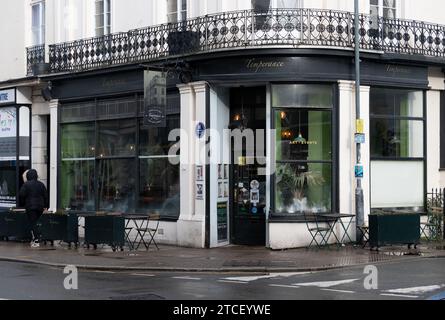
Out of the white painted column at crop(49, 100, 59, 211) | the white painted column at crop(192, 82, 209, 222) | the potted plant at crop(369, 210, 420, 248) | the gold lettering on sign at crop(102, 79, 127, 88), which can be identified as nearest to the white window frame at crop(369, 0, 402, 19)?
the white painted column at crop(192, 82, 209, 222)

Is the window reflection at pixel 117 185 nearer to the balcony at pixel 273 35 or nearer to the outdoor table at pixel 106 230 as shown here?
the balcony at pixel 273 35

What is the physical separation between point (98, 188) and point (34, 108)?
4.57 meters

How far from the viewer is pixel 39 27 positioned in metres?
25.3

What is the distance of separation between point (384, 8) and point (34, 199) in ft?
35.4

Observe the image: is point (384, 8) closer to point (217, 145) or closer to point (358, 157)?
point (358, 157)

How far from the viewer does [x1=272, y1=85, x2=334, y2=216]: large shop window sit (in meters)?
18.7

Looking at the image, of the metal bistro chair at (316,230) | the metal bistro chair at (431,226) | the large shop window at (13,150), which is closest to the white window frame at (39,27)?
the large shop window at (13,150)

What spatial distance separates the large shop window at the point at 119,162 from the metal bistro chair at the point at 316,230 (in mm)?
3707

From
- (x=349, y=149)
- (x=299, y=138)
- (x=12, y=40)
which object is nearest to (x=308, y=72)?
(x=299, y=138)

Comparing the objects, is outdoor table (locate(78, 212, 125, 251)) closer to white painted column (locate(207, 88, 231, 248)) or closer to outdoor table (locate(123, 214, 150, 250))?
outdoor table (locate(123, 214, 150, 250))

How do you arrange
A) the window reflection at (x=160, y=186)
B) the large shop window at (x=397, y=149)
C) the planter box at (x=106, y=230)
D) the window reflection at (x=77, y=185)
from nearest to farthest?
the planter box at (x=106, y=230), the large shop window at (x=397, y=149), the window reflection at (x=160, y=186), the window reflection at (x=77, y=185)

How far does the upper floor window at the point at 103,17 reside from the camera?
2267 cm

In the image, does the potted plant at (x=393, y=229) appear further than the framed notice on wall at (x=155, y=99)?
No
